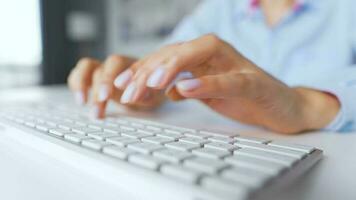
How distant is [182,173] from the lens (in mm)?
198

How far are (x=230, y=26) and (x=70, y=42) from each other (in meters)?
1.03

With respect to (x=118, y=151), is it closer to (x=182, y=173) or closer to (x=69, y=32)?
(x=182, y=173)

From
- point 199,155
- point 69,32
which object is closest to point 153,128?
point 199,155

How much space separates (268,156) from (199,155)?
0.05 m

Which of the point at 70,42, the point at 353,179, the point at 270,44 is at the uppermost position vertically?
the point at 70,42

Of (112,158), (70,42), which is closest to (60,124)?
(112,158)

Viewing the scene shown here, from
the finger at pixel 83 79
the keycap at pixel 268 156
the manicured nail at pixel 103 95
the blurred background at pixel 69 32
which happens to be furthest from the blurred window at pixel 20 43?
the keycap at pixel 268 156

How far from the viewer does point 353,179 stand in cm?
25

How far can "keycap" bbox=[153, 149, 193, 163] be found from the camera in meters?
0.23

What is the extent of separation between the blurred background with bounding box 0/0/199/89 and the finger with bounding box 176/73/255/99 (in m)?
0.97

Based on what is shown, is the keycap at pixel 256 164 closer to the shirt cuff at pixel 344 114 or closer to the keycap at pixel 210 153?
the keycap at pixel 210 153

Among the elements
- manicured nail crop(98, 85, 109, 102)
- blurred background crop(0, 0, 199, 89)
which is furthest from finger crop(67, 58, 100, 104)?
blurred background crop(0, 0, 199, 89)

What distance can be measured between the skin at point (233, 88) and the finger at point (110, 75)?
3.7 inches

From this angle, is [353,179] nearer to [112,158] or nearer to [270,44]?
[112,158]
